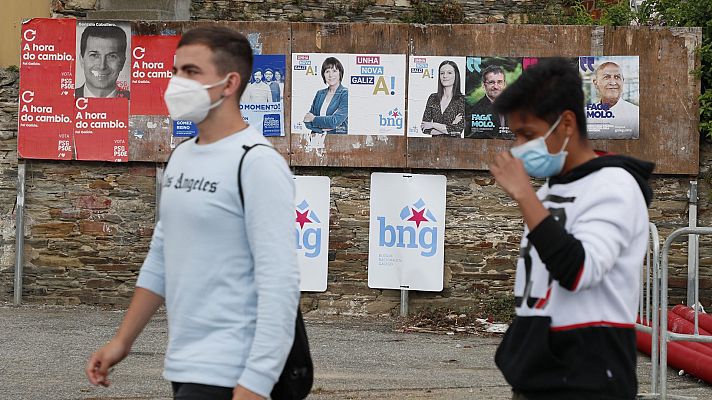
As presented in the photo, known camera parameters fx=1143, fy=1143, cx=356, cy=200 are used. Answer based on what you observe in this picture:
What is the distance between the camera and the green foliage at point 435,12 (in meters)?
14.2

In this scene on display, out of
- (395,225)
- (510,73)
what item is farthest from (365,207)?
(510,73)

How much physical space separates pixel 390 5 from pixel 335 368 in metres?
6.68

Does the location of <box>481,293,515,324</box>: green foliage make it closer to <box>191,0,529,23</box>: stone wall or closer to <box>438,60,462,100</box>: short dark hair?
<box>438,60,462,100</box>: short dark hair

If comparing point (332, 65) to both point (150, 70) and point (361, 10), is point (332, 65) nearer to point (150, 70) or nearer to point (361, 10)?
point (150, 70)

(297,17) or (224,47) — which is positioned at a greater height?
(297,17)

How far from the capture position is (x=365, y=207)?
11758 millimetres

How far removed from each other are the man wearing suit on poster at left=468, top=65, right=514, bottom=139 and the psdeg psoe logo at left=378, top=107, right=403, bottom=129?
2.38 feet

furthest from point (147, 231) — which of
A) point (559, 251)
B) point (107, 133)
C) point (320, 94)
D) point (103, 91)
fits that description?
point (559, 251)

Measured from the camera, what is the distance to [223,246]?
331 centimetres

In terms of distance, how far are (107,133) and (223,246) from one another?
892 cm

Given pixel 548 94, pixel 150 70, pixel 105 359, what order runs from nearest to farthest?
pixel 548 94 < pixel 105 359 < pixel 150 70

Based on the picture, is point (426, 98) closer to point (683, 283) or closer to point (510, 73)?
point (510, 73)

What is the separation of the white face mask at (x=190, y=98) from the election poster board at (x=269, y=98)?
8.31 metres

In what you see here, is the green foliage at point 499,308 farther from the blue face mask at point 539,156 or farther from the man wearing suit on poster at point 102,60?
the blue face mask at point 539,156
